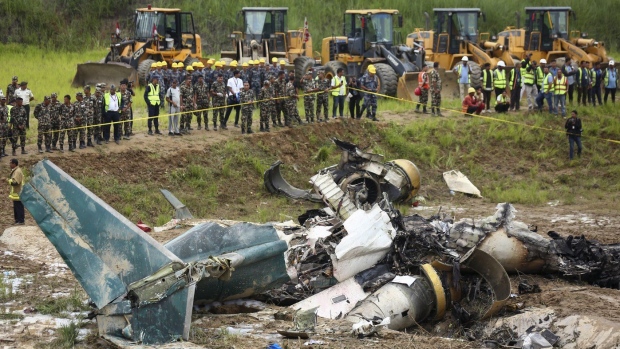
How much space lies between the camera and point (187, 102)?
2264cm

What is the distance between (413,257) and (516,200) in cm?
887

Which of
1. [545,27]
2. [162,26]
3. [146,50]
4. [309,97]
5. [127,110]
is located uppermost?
[162,26]

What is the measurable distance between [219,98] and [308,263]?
10361 millimetres

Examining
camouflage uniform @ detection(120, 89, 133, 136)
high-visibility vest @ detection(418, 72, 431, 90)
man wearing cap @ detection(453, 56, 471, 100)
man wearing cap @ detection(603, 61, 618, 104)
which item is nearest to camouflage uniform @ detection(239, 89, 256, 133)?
camouflage uniform @ detection(120, 89, 133, 136)

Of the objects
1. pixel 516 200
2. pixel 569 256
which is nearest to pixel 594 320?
pixel 569 256

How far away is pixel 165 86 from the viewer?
960 inches

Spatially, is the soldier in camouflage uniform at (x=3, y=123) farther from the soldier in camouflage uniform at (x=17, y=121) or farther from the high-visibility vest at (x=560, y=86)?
the high-visibility vest at (x=560, y=86)

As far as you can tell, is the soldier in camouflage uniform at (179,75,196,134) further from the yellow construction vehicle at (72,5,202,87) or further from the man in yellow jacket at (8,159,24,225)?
the yellow construction vehicle at (72,5,202,87)

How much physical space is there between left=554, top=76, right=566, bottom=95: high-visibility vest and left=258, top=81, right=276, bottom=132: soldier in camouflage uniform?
8.25 meters

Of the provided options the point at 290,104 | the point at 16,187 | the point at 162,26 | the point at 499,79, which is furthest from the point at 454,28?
the point at 16,187

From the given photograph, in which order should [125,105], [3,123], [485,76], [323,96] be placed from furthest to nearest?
[485,76] < [323,96] < [125,105] < [3,123]

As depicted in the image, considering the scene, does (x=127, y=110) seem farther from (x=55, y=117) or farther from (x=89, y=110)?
(x=55, y=117)

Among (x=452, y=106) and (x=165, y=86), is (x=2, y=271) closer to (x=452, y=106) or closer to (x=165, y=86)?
(x=165, y=86)

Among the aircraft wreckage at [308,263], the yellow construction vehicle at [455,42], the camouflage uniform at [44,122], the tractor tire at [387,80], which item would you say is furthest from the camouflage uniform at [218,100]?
the yellow construction vehicle at [455,42]
